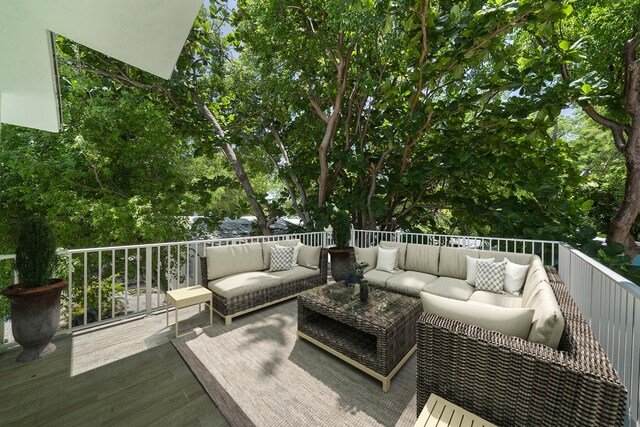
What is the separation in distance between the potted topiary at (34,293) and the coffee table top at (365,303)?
253 cm

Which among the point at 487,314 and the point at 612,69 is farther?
the point at 612,69

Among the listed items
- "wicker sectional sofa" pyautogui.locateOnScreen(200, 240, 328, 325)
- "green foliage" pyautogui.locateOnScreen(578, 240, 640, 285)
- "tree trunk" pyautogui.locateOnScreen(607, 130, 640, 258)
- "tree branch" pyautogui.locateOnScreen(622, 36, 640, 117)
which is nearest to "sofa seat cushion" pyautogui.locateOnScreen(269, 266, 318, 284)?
"wicker sectional sofa" pyautogui.locateOnScreen(200, 240, 328, 325)

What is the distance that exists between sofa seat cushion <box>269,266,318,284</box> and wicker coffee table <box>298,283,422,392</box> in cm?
97

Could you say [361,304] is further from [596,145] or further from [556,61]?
[596,145]

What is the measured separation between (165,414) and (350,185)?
6999 mm

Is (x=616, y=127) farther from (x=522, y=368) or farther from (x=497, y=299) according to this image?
(x=522, y=368)

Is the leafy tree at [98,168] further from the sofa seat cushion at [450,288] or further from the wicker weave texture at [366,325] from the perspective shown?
the sofa seat cushion at [450,288]

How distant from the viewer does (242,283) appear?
11.2 ft

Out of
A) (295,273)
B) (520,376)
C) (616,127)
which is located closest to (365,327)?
(520,376)

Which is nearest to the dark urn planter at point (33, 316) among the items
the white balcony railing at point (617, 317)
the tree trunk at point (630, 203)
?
the white balcony railing at point (617, 317)

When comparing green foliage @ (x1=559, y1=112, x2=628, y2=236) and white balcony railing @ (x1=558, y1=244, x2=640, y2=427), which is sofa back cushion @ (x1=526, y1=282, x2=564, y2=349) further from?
green foliage @ (x1=559, y1=112, x2=628, y2=236)

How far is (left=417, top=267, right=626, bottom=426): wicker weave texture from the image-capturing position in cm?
109

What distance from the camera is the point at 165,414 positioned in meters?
1.87

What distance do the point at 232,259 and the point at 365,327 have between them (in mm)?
2350
